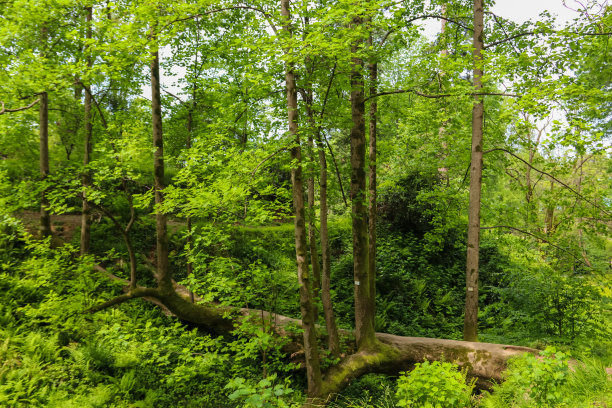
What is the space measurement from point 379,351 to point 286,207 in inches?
155

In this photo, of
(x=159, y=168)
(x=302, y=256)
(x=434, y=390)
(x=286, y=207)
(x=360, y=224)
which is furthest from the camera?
(x=159, y=168)

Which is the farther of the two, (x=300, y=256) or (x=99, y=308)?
(x=99, y=308)

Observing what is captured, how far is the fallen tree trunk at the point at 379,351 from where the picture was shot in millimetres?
6234

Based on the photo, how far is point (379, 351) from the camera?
697 centimetres

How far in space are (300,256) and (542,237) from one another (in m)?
5.66

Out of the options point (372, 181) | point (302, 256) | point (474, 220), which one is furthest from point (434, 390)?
point (372, 181)

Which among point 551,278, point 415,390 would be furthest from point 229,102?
point 551,278

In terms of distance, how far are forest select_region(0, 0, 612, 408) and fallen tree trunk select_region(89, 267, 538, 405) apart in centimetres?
4

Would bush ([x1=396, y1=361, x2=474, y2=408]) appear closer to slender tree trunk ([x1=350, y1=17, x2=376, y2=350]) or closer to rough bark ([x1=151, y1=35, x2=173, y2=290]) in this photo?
slender tree trunk ([x1=350, y1=17, x2=376, y2=350])

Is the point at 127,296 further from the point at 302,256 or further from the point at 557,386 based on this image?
the point at 557,386

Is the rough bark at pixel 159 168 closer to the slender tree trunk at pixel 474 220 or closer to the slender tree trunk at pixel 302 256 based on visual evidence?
the slender tree trunk at pixel 302 256

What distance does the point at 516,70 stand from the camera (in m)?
6.45

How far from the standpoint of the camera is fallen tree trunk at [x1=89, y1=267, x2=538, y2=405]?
6.23 metres

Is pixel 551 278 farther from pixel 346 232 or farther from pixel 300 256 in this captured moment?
pixel 346 232
